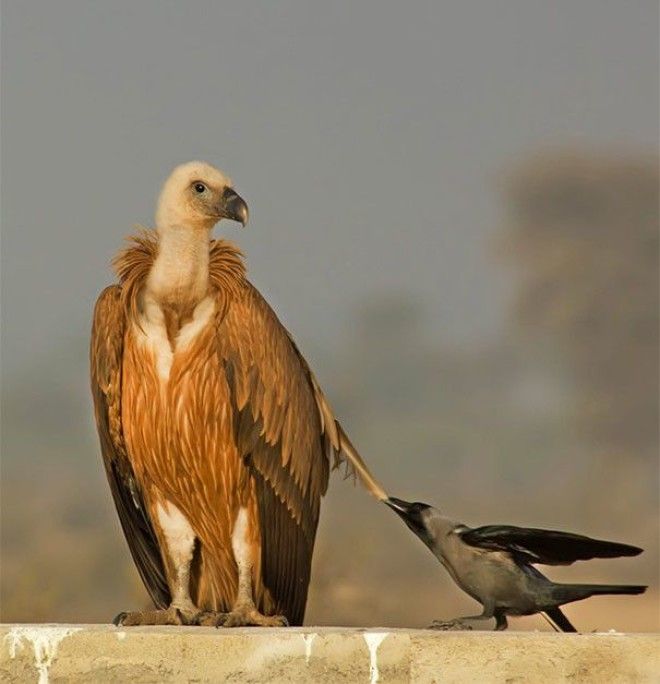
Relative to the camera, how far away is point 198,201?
609 centimetres

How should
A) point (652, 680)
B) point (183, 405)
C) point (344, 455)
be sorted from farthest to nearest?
point (344, 455) → point (183, 405) → point (652, 680)

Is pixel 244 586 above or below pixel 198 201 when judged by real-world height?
below

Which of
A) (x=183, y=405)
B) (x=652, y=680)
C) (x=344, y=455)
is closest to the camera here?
(x=652, y=680)

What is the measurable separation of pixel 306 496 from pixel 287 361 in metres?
0.46

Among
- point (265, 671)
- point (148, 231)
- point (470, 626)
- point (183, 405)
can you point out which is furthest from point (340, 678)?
point (148, 231)

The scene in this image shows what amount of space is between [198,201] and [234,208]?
0.12m

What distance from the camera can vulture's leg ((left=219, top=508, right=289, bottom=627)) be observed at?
19.5 feet

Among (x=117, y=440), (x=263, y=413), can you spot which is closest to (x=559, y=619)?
(x=263, y=413)

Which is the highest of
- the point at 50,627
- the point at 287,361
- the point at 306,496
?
the point at 287,361

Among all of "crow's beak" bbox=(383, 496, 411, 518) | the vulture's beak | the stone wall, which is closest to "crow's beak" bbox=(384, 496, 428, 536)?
"crow's beak" bbox=(383, 496, 411, 518)

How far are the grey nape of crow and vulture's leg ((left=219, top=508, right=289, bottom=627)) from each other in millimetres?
621

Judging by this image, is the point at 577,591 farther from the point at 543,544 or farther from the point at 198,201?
the point at 198,201

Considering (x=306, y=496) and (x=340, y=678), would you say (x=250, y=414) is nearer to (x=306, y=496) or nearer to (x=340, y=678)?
(x=306, y=496)

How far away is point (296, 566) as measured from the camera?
6.20 meters
